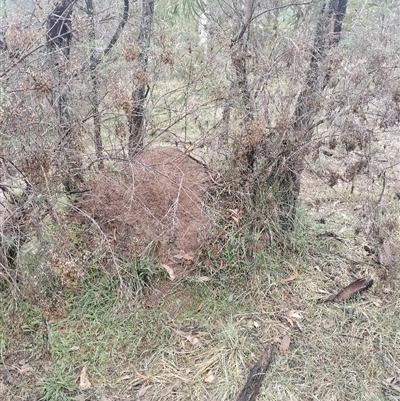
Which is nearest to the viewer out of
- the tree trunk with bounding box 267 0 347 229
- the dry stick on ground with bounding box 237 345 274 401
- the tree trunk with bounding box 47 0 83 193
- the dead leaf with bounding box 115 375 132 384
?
the dry stick on ground with bounding box 237 345 274 401

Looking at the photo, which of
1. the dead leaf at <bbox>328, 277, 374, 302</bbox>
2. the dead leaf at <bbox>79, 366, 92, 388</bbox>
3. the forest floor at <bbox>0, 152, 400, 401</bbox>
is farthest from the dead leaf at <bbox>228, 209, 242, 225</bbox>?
the dead leaf at <bbox>79, 366, 92, 388</bbox>

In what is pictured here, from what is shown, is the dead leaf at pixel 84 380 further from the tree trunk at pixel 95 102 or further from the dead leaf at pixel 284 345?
the tree trunk at pixel 95 102

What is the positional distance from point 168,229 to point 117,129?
0.88m

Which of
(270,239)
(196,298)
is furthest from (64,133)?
(270,239)

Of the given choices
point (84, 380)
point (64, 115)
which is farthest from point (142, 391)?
point (64, 115)

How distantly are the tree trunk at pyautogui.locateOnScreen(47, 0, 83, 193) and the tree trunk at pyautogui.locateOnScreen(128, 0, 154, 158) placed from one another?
0.49 meters

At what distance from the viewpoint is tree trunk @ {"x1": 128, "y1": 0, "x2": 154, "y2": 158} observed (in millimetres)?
3330

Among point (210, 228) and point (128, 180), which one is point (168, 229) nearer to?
point (210, 228)

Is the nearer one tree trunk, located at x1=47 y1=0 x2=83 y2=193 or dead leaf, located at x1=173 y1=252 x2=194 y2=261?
tree trunk, located at x1=47 y1=0 x2=83 y2=193

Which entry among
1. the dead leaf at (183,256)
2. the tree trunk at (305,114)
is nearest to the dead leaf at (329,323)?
the tree trunk at (305,114)

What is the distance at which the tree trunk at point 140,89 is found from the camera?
333 cm

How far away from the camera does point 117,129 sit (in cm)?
311

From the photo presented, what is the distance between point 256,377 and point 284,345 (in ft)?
1.12

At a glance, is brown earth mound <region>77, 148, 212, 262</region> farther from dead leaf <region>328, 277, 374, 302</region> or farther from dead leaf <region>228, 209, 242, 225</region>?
dead leaf <region>328, 277, 374, 302</region>
